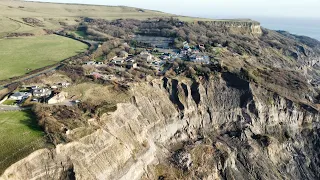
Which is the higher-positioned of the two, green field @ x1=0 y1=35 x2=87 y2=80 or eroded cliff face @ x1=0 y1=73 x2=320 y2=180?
green field @ x1=0 y1=35 x2=87 y2=80

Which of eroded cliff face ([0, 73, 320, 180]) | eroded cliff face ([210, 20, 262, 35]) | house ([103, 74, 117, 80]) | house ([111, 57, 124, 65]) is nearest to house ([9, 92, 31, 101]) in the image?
eroded cliff face ([0, 73, 320, 180])

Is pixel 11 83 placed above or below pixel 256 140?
above

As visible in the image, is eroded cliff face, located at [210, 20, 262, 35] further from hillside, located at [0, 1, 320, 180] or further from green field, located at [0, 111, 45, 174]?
green field, located at [0, 111, 45, 174]

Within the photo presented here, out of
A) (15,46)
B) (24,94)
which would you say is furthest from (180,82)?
(15,46)

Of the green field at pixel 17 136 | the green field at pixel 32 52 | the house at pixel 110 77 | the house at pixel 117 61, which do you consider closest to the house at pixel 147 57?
the house at pixel 117 61

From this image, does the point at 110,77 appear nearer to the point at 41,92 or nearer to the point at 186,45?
the point at 41,92

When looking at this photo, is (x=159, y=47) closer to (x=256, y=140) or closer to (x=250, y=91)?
(x=250, y=91)

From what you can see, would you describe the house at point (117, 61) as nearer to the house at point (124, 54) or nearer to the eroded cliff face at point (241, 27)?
the house at point (124, 54)
